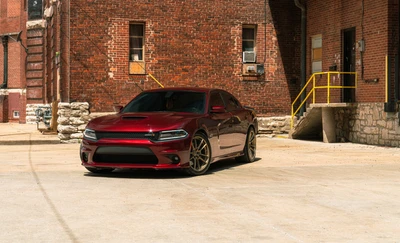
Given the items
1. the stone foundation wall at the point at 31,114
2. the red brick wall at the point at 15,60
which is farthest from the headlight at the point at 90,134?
the red brick wall at the point at 15,60

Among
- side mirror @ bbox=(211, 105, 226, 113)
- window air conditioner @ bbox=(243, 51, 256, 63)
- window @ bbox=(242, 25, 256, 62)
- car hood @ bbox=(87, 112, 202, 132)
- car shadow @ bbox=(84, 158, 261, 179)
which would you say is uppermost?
window @ bbox=(242, 25, 256, 62)

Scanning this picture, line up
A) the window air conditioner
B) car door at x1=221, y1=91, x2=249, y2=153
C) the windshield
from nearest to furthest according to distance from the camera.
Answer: the windshield, car door at x1=221, y1=91, x2=249, y2=153, the window air conditioner

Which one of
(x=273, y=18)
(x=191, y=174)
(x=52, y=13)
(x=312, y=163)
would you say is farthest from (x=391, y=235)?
(x=52, y=13)

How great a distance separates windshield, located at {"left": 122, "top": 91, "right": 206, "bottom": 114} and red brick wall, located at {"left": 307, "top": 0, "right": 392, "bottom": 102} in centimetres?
937

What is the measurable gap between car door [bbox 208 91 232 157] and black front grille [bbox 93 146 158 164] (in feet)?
4.86

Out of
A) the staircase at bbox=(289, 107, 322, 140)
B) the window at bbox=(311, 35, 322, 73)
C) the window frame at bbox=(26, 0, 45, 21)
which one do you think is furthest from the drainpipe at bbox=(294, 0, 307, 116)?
the window frame at bbox=(26, 0, 45, 21)

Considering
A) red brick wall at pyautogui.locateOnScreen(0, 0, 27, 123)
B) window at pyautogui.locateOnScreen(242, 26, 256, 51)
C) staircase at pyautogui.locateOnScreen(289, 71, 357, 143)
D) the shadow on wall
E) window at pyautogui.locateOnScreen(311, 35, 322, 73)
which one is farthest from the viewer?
red brick wall at pyautogui.locateOnScreen(0, 0, 27, 123)

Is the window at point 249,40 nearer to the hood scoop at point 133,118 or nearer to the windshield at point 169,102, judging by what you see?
the windshield at point 169,102

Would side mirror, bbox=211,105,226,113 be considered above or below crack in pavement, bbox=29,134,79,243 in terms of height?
above

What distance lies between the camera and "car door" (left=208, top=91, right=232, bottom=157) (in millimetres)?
12547

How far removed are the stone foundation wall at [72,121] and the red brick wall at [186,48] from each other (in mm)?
361

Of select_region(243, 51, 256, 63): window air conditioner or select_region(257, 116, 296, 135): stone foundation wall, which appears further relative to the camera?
select_region(257, 116, 296, 135): stone foundation wall

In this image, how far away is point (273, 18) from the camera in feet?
85.5

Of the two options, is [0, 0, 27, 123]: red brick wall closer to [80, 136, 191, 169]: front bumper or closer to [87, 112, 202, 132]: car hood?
[87, 112, 202, 132]: car hood
